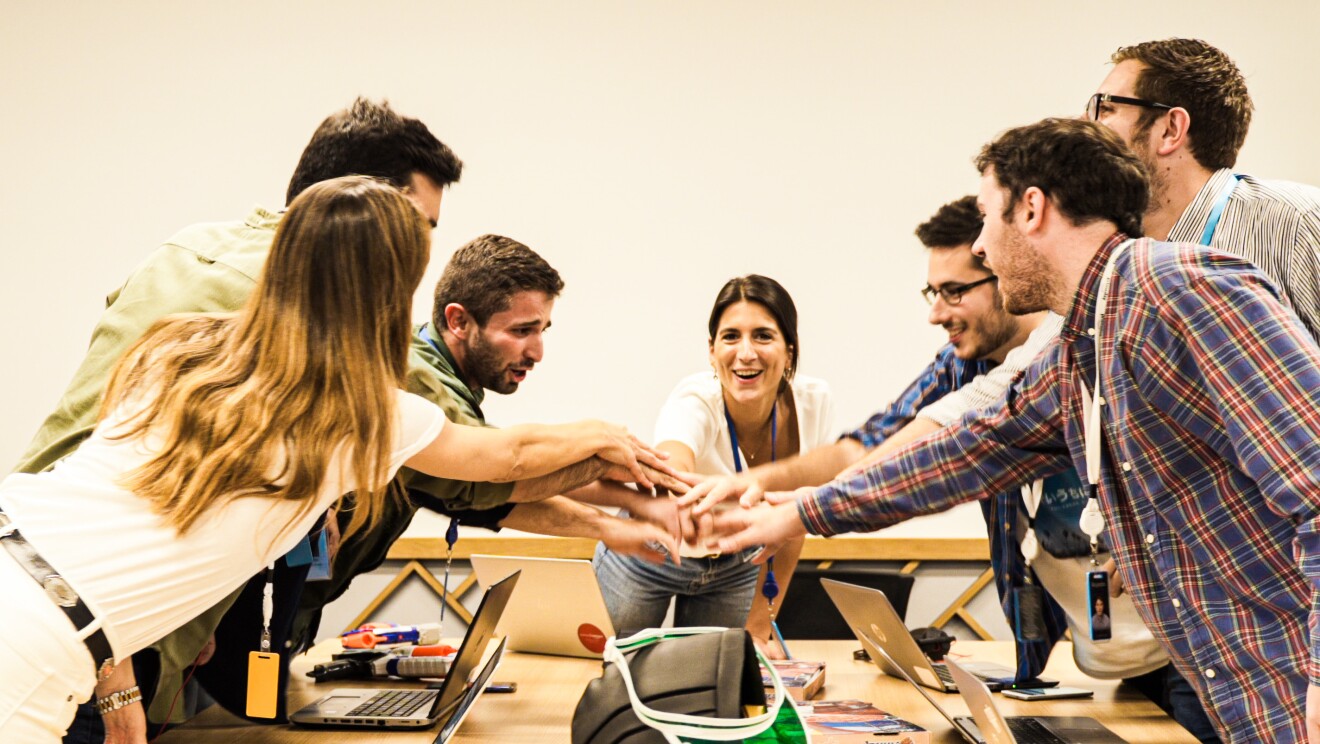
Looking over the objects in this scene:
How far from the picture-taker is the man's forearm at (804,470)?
8.99 feet

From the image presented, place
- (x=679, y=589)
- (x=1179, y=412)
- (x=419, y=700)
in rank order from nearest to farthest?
(x=1179, y=412), (x=419, y=700), (x=679, y=589)

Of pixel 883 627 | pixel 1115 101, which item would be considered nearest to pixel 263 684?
pixel 883 627

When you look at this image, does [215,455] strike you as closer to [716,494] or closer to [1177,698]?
[716,494]

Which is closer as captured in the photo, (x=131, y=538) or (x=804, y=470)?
(x=131, y=538)

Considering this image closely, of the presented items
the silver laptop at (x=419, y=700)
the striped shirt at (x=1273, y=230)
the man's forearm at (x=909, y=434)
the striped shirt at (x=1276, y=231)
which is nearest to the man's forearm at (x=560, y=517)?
the silver laptop at (x=419, y=700)

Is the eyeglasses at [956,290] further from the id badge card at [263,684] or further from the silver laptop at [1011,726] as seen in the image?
the id badge card at [263,684]

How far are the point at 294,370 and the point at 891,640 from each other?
1.01 meters

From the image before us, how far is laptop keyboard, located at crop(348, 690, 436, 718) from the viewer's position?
1741 mm

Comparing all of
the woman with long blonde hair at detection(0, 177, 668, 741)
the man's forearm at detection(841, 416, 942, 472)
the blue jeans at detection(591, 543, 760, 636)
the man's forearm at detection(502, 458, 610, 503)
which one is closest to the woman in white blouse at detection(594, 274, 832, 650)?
the blue jeans at detection(591, 543, 760, 636)

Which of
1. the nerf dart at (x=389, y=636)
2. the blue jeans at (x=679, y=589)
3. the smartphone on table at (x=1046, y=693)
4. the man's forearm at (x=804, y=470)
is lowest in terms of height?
the blue jeans at (x=679, y=589)

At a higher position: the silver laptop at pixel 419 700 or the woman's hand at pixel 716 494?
the woman's hand at pixel 716 494

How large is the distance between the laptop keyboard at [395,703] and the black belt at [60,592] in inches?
22.3

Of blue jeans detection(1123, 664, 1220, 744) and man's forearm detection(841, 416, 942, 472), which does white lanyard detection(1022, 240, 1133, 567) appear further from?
man's forearm detection(841, 416, 942, 472)

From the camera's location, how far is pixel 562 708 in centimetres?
182
